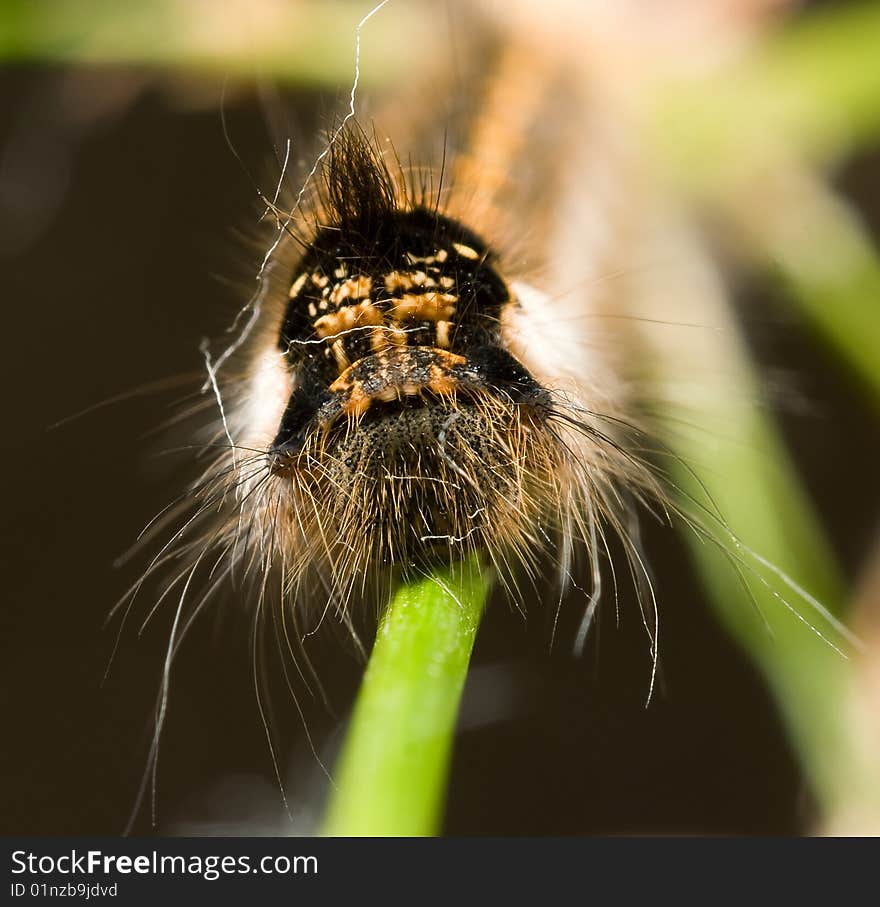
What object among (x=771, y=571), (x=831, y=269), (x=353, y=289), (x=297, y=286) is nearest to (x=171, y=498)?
(x=297, y=286)

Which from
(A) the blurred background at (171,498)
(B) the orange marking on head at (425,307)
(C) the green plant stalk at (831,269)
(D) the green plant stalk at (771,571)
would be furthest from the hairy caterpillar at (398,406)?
(C) the green plant stalk at (831,269)

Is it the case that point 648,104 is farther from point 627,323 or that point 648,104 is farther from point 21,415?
point 21,415

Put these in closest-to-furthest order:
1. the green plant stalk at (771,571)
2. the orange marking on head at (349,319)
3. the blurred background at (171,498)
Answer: the orange marking on head at (349,319) → the green plant stalk at (771,571) → the blurred background at (171,498)

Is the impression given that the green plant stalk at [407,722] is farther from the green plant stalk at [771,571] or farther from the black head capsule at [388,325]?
the green plant stalk at [771,571]

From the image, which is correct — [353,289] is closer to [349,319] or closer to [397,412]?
[349,319]

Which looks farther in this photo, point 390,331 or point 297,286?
point 297,286
